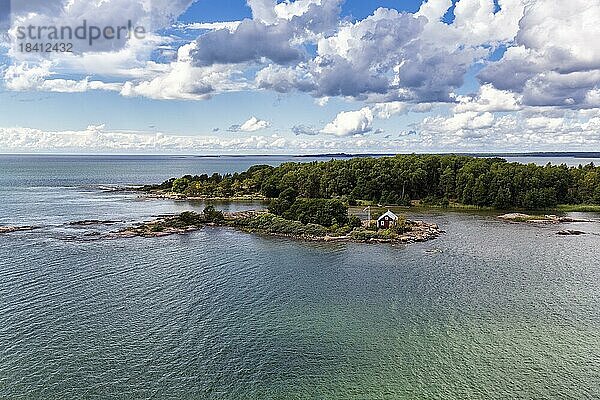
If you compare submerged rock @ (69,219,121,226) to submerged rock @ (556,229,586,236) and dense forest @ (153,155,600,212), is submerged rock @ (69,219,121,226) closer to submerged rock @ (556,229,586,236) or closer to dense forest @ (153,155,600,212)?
dense forest @ (153,155,600,212)

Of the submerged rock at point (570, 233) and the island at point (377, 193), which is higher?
the island at point (377, 193)

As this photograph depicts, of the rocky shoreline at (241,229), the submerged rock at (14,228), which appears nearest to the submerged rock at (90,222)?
the submerged rock at (14,228)

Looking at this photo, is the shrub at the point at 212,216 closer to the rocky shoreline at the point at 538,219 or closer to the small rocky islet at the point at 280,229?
the small rocky islet at the point at 280,229

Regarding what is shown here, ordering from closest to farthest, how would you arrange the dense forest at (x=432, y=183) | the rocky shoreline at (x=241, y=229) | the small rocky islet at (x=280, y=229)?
1. the rocky shoreline at (x=241, y=229)
2. the small rocky islet at (x=280, y=229)
3. the dense forest at (x=432, y=183)

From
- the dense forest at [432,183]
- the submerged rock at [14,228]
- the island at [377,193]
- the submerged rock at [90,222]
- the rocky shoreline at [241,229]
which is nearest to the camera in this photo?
the rocky shoreline at [241,229]

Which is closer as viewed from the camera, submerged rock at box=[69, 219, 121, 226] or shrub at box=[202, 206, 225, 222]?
submerged rock at box=[69, 219, 121, 226]

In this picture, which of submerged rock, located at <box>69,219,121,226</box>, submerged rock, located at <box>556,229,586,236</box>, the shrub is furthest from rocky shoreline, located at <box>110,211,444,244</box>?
submerged rock, located at <box>556,229,586,236</box>

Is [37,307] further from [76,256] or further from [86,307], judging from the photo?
[76,256]

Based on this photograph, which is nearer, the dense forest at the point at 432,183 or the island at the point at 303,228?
the island at the point at 303,228
